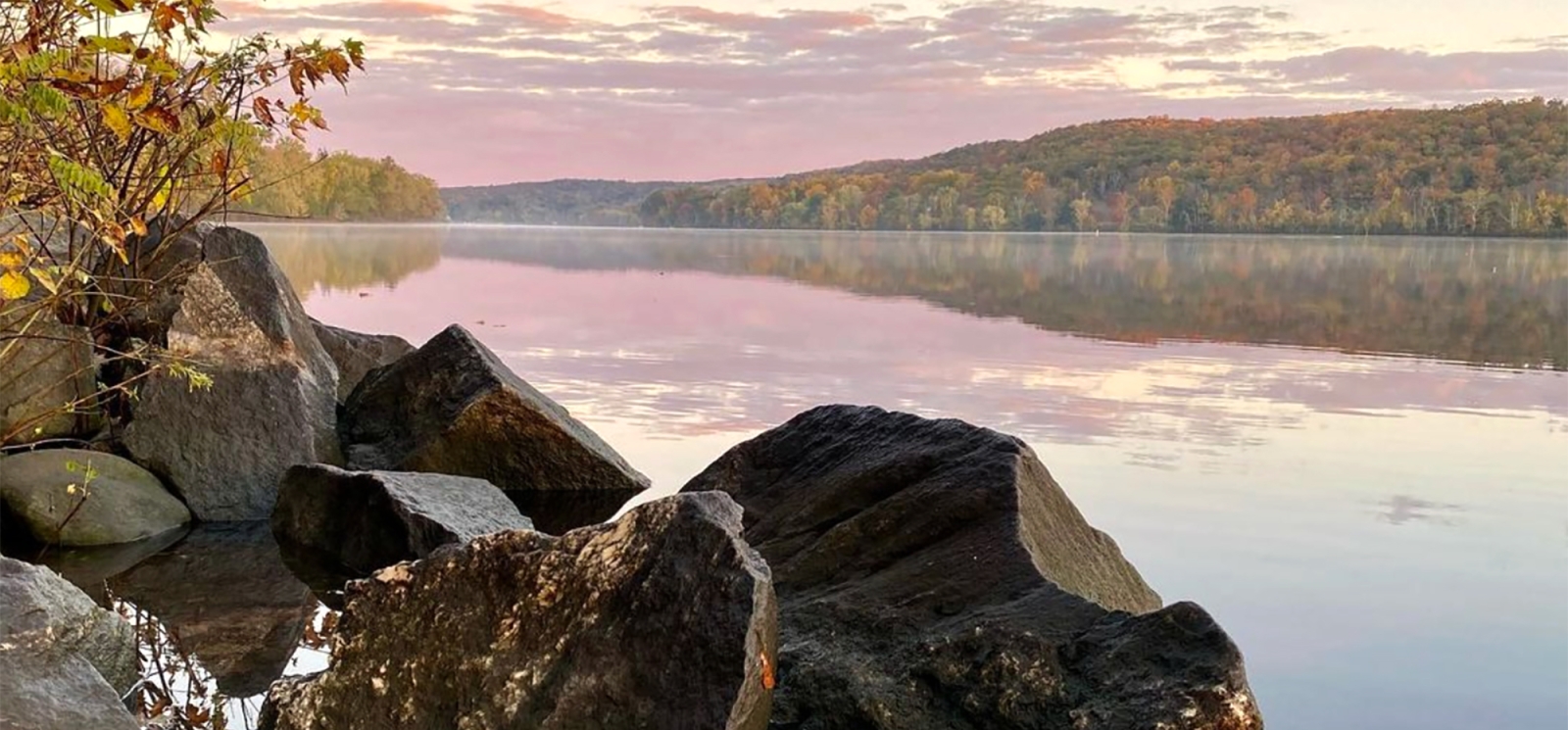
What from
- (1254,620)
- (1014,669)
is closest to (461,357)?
(1254,620)

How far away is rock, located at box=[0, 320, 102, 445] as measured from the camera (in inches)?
363

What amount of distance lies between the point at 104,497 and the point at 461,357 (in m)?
2.66

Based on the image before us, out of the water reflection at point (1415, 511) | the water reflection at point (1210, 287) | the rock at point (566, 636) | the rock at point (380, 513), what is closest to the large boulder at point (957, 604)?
the rock at point (566, 636)

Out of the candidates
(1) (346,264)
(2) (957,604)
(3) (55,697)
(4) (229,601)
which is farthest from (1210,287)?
(3) (55,697)

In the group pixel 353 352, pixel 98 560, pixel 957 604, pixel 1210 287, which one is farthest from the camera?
pixel 1210 287

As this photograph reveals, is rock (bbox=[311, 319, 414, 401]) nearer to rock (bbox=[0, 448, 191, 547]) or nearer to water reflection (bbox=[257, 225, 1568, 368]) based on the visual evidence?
rock (bbox=[0, 448, 191, 547])

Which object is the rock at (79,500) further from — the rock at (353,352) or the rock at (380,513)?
the rock at (353,352)

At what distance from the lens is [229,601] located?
7648mm

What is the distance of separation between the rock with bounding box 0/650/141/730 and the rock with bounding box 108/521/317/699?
47.0 inches

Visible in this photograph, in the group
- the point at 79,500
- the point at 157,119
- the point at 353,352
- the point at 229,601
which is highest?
the point at 157,119

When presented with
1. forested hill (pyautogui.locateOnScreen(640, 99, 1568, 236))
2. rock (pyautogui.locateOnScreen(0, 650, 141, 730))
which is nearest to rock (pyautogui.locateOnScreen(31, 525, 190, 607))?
rock (pyautogui.locateOnScreen(0, 650, 141, 730))

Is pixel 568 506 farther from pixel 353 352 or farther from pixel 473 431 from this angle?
pixel 353 352

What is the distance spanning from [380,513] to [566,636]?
138 inches

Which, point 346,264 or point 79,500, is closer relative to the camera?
point 79,500
